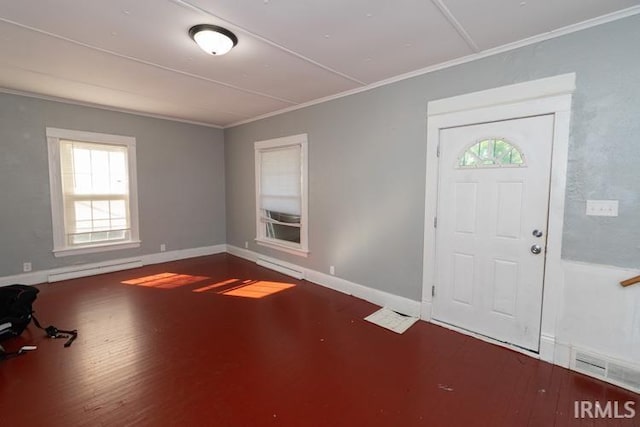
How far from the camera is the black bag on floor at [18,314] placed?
2.65 m

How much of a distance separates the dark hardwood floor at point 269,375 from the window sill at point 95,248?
1.12 meters

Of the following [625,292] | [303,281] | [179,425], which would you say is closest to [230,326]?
[179,425]

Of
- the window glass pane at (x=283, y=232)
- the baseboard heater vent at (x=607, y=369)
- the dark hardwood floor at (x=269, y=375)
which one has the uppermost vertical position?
the window glass pane at (x=283, y=232)

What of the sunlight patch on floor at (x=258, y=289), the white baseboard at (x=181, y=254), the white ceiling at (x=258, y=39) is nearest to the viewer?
the white ceiling at (x=258, y=39)

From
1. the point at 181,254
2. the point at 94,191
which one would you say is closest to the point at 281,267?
the point at 181,254

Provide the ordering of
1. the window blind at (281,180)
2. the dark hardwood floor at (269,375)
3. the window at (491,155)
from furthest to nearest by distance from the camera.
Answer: the window blind at (281,180) < the window at (491,155) < the dark hardwood floor at (269,375)

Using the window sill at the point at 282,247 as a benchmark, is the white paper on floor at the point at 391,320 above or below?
below

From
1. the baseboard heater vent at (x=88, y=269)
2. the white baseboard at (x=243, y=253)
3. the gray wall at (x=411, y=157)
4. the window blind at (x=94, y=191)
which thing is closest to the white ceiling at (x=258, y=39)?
the gray wall at (x=411, y=157)

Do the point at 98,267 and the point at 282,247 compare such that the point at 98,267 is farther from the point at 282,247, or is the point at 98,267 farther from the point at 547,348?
the point at 547,348

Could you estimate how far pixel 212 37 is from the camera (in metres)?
2.20

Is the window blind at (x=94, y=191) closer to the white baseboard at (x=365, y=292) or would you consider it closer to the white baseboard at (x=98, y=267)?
the white baseboard at (x=98, y=267)

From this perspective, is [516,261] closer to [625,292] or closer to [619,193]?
[625,292]

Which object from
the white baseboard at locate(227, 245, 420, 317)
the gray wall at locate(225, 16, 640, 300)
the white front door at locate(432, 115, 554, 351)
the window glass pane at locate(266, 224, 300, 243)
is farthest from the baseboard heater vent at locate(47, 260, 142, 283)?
the white front door at locate(432, 115, 554, 351)

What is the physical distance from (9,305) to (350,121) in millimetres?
3985
